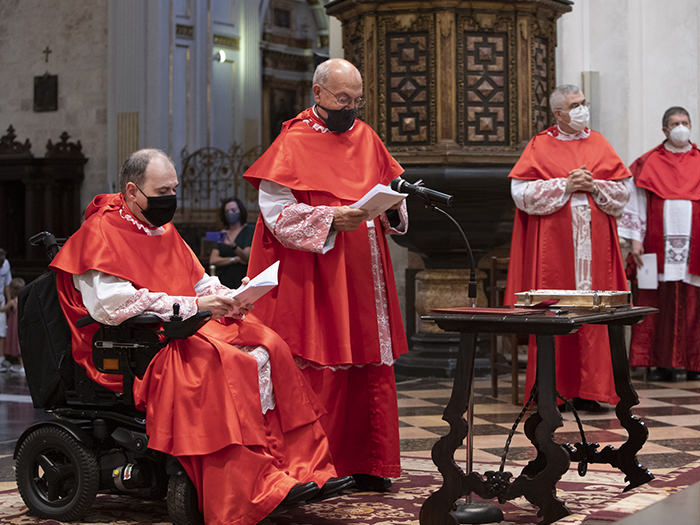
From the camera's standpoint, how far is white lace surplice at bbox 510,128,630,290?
5.77 meters

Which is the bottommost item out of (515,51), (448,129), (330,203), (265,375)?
(265,375)

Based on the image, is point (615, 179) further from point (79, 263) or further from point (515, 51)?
point (79, 263)

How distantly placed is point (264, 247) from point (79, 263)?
30.9 inches

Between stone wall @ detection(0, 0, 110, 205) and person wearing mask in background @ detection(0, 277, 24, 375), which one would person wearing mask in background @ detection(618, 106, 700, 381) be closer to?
person wearing mask in background @ detection(0, 277, 24, 375)

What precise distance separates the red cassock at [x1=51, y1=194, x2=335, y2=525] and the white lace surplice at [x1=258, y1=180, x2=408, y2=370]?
0.37 metres

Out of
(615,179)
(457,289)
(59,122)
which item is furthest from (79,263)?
(59,122)

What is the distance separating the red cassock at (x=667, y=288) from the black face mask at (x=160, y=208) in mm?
4498

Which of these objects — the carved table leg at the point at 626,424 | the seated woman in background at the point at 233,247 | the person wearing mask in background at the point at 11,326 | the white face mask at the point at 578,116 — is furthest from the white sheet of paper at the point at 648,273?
the person wearing mask in background at the point at 11,326

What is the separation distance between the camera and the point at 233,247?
767 cm

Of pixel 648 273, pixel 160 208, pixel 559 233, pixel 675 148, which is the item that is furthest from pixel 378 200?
pixel 675 148

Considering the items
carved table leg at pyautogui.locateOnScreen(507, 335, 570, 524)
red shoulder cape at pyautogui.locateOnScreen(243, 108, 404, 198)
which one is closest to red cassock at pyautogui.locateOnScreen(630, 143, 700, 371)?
red shoulder cape at pyautogui.locateOnScreen(243, 108, 404, 198)

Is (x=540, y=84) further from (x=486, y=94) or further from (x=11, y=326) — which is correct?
(x=11, y=326)

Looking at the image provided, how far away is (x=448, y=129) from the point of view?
7.20 meters

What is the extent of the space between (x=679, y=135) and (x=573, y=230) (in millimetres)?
1848
